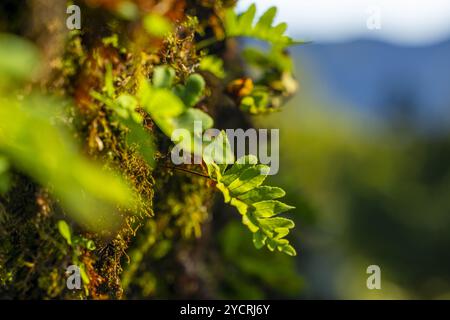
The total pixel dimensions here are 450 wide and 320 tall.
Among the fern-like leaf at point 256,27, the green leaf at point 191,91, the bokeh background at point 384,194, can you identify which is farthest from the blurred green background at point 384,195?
the green leaf at point 191,91

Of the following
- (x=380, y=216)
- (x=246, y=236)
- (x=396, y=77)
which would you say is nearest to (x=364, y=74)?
(x=396, y=77)

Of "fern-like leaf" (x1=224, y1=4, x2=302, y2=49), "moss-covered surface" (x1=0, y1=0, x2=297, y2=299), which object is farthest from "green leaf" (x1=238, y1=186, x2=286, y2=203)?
"fern-like leaf" (x1=224, y1=4, x2=302, y2=49)

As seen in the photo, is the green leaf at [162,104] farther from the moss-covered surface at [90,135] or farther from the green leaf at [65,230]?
the green leaf at [65,230]

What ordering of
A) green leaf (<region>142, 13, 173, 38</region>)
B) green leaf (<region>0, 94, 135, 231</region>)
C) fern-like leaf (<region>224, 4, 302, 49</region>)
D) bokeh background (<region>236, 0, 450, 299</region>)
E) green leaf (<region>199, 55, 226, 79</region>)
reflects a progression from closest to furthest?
green leaf (<region>0, 94, 135, 231</region>) < green leaf (<region>142, 13, 173, 38</region>) < green leaf (<region>199, 55, 226, 79</region>) < fern-like leaf (<region>224, 4, 302, 49</region>) < bokeh background (<region>236, 0, 450, 299</region>)

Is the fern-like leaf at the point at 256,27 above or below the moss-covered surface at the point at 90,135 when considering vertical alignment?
above

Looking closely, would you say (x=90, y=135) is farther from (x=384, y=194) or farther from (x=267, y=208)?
(x=384, y=194)

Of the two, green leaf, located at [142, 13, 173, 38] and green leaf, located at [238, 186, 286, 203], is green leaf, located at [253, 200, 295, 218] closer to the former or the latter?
green leaf, located at [238, 186, 286, 203]

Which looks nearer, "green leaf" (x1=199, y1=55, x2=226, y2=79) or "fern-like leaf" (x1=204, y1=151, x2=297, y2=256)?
"fern-like leaf" (x1=204, y1=151, x2=297, y2=256)

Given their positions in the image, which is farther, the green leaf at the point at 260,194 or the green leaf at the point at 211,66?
the green leaf at the point at 211,66

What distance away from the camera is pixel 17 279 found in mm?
1700

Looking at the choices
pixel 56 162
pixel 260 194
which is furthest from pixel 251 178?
pixel 56 162
